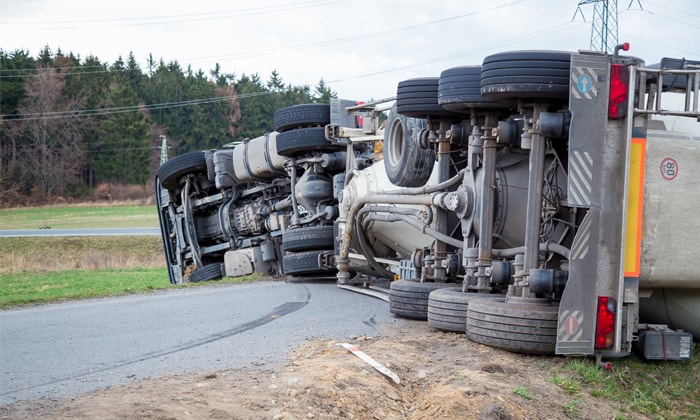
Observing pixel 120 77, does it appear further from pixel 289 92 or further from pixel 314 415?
pixel 314 415

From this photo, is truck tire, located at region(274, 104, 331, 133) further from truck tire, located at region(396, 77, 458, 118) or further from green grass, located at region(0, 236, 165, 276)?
green grass, located at region(0, 236, 165, 276)

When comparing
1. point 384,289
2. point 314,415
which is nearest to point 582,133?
point 314,415

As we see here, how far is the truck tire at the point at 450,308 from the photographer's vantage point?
6.65 m

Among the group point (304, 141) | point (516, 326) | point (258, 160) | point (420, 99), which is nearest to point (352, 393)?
point (516, 326)

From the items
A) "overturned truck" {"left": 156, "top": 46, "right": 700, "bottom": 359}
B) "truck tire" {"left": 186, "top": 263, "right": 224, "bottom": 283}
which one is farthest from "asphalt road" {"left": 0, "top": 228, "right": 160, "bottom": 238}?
"overturned truck" {"left": 156, "top": 46, "right": 700, "bottom": 359}

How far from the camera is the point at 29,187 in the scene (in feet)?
163

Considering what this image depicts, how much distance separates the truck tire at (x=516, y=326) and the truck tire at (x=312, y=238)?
6.21 m

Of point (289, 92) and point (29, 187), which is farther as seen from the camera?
point (289, 92)

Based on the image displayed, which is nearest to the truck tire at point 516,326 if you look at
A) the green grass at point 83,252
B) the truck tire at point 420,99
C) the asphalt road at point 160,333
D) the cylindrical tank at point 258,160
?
the asphalt road at point 160,333

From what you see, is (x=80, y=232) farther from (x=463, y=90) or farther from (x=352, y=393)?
(x=352, y=393)

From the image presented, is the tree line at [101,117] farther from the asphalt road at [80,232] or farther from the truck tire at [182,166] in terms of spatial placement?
the truck tire at [182,166]

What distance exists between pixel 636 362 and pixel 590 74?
6.47ft

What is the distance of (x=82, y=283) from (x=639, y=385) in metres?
12.4

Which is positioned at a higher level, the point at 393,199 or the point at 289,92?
the point at 289,92
